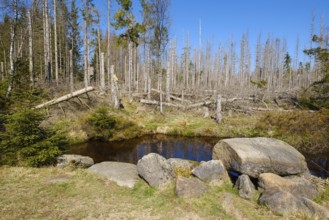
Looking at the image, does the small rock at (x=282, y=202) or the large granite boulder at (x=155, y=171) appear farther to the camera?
the large granite boulder at (x=155, y=171)

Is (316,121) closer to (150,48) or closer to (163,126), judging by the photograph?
(163,126)

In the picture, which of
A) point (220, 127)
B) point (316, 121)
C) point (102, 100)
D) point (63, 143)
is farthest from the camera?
point (102, 100)

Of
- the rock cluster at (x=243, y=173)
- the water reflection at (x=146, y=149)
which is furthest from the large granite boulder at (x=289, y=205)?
the water reflection at (x=146, y=149)

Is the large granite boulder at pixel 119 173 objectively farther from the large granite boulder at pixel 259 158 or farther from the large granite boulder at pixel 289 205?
the large granite boulder at pixel 289 205

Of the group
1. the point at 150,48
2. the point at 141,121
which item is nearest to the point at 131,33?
the point at 150,48

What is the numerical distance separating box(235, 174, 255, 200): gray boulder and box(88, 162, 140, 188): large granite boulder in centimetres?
298

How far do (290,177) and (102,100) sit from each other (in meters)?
14.4

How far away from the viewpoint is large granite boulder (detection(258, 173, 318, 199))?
5699 millimetres

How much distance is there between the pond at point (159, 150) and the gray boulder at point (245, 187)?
4.68 m

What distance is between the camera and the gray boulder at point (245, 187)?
5.72 metres

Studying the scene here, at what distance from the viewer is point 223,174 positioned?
20.9 feet

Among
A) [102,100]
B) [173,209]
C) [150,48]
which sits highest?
[150,48]

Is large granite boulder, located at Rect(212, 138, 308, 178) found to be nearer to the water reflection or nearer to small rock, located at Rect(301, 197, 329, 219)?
small rock, located at Rect(301, 197, 329, 219)

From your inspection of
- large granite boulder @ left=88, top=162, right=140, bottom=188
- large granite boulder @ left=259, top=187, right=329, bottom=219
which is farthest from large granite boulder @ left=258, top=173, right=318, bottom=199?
large granite boulder @ left=88, top=162, right=140, bottom=188
